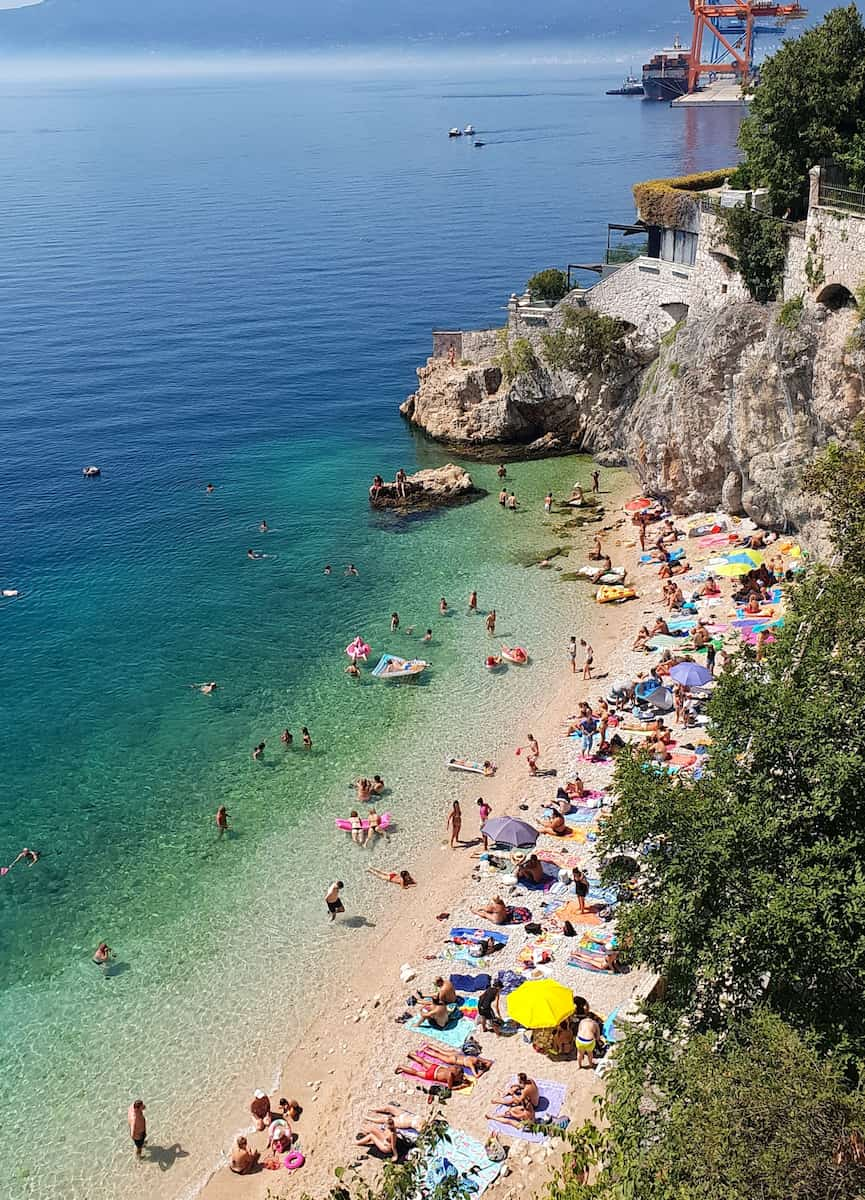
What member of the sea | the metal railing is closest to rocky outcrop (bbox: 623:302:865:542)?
the metal railing

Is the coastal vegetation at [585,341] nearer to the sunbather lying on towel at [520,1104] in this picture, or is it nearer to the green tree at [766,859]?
the green tree at [766,859]

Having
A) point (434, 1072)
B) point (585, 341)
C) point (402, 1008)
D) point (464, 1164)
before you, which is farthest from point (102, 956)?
point (585, 341)

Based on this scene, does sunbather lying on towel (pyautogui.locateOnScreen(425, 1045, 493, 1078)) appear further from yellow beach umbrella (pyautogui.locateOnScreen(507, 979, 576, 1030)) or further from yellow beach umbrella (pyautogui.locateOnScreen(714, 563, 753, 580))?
yellow beach umbrella (pyautogui.locateOnScreen(714, 563, 753, 580))

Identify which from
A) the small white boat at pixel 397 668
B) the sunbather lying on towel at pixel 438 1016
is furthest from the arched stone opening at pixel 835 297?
the sunbather lying on towel at pixel 438 1016

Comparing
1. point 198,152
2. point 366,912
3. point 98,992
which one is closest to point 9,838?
point 98,992

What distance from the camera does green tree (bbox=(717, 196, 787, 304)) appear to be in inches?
1378

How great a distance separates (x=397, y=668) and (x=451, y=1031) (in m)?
14.0

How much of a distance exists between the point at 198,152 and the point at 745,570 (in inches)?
6857

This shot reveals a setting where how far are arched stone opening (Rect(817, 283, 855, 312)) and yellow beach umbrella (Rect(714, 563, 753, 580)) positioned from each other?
848 cm

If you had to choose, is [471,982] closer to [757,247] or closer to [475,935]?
[475,935]

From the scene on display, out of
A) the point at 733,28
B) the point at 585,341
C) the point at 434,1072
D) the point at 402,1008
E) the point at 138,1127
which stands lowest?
the point at 138,1127

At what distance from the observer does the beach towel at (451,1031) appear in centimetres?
1962

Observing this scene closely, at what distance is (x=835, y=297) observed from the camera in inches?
1286

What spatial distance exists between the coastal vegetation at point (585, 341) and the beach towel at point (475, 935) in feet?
97.9
